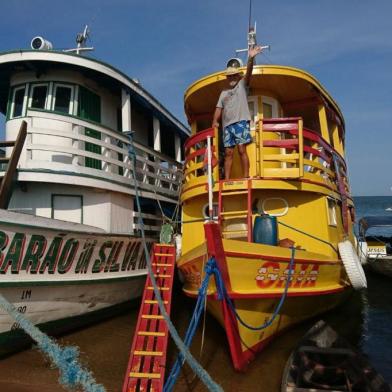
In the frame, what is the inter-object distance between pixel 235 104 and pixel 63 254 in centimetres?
382

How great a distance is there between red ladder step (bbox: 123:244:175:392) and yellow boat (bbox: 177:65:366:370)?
38 centimetres

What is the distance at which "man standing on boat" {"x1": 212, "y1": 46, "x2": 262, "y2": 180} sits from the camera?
284 inches

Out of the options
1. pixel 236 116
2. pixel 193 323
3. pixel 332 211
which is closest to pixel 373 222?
pixel 332 211

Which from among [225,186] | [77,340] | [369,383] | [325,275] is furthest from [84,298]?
[369,383]

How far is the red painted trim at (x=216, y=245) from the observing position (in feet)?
16.6

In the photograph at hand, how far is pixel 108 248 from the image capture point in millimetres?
7348

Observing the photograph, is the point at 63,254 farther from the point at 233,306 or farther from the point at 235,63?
the point at 235,63

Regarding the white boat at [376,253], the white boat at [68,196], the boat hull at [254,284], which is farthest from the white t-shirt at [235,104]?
the white boat at [376,253]

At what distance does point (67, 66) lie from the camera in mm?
8398

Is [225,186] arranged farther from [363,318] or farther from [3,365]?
[363,318]

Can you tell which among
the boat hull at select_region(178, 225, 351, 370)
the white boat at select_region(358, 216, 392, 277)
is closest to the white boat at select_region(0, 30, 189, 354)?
the boat hull at select_region(178, 225, 351, 370)

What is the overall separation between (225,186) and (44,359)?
391cm

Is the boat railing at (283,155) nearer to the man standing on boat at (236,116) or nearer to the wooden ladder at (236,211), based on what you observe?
A: the man standing on boat at (236,116)

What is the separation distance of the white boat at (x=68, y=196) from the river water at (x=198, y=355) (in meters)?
0.40
